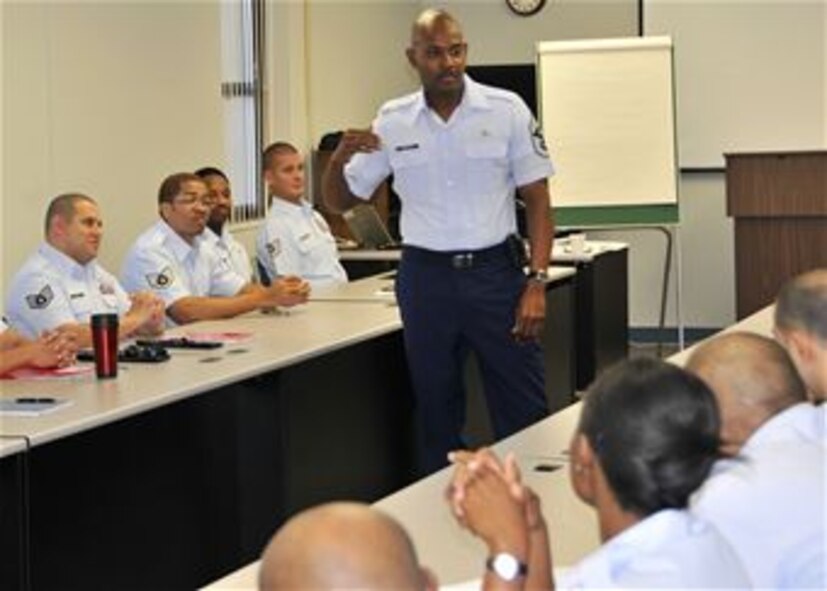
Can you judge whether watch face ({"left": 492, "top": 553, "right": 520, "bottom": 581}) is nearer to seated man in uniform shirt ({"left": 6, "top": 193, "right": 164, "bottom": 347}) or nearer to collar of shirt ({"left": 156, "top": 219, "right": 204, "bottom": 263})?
seated man in uniform shirt ({"left": 6, "top": 193, "right": 164, "bottom": 347})

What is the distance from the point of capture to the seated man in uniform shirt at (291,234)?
6.53 metres

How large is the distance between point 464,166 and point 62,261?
1.32 m

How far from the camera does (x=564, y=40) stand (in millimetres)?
10219

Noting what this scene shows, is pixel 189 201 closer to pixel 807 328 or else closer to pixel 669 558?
pixel 807 328

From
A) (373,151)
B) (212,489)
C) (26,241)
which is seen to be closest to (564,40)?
(26,241)

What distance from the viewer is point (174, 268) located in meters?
5.55

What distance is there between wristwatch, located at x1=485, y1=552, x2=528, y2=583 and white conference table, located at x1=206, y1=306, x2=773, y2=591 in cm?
38

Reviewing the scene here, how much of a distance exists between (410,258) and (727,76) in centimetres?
551

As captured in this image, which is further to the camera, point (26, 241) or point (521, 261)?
point (26, 241)

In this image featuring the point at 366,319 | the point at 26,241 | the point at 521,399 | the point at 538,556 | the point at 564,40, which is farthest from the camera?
the point at 564,40

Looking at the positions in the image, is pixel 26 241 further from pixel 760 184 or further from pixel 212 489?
pixel 760 184

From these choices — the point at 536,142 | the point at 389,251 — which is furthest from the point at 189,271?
the point at 389,251

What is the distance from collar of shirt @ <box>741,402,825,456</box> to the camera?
204 cm

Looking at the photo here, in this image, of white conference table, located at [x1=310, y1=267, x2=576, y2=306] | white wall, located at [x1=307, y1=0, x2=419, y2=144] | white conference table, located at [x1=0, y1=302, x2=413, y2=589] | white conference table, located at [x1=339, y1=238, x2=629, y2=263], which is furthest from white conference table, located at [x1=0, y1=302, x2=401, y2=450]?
white wall, located at [x1=307, y1=0, x2=419, y2=144]
